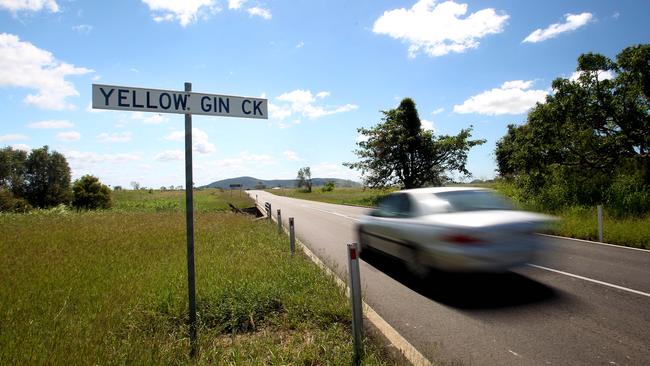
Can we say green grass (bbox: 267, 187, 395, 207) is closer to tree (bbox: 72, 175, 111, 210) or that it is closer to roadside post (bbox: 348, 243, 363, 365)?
roadside post (bbox: 348, 243, 363, 365)

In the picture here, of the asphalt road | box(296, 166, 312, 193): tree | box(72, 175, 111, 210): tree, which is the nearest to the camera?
the asphalt road

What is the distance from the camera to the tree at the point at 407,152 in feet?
100

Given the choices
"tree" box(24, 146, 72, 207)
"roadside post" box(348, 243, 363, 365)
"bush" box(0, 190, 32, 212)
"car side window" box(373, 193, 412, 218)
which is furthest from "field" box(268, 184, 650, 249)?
"tree" box(24, 146, 72, 207)

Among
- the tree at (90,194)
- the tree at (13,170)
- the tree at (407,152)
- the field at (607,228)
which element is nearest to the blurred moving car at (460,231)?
the field at (607,228)

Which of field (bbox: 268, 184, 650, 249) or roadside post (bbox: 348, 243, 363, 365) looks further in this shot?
field (bbox: 268, 184, 650, 249)

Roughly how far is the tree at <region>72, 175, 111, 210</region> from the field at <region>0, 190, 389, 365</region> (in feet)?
119

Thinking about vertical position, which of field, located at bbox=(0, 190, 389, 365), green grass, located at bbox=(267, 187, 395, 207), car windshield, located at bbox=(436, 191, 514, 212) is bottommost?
field, located at bbox=(0, 190, 389, 365)

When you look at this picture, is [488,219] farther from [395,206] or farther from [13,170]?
[13,170]

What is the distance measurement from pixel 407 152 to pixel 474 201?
2536 cm

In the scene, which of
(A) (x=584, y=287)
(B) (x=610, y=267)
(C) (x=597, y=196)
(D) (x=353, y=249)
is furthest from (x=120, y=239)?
A: (C) (x=597, y=196)

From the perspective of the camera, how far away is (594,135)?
1481 centimetres

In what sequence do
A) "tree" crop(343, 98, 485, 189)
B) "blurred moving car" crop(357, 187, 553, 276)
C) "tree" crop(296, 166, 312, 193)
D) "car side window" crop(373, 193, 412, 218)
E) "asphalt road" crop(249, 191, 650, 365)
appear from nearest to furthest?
"asphalt road" crop(249, 191, 650, 365) < "blurred moving car" crop(357, 187, 553, 276) < "car side window" crop(373, 193, 412, 218) < "tree" crop(343, 98, 485, 189) < "tree" crop(296, 166, 312, 193)

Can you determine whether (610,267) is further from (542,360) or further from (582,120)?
(582,120)

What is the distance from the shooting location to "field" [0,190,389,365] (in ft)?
11.0
